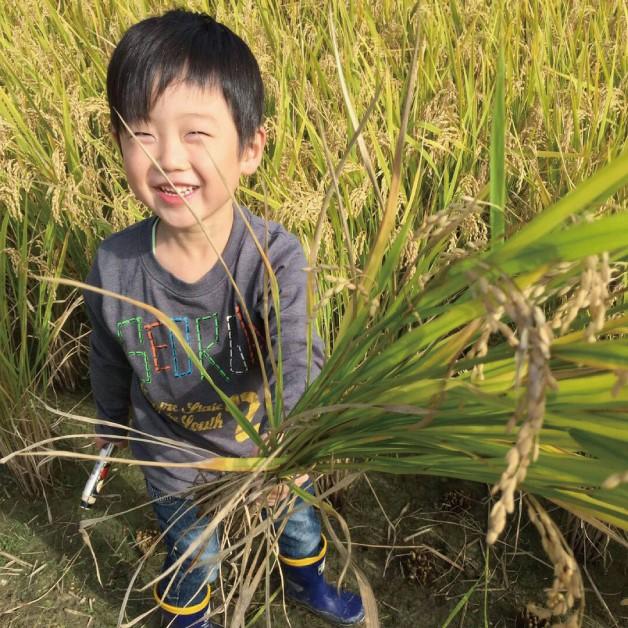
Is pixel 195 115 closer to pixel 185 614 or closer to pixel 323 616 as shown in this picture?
pixel 185 614

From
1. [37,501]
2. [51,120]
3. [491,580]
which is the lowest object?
[491,580]

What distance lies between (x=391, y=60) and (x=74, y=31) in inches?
45.4

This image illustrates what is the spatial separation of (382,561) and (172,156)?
1.20m

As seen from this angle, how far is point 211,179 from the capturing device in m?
1.09

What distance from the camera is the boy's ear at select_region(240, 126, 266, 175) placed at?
1.21 meters

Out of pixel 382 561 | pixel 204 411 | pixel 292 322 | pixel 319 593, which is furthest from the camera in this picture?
pixel 382 561

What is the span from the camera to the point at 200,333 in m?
1.25

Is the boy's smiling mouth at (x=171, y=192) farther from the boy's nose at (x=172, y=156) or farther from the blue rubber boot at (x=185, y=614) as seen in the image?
the blue rubber boot at (x=185, y=614)

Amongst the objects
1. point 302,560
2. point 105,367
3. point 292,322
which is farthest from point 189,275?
point 302,560

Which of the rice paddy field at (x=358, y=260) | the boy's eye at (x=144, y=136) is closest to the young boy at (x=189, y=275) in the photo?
the boy's eye at (x=144, y=136)

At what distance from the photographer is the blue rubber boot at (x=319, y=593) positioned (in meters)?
1.53

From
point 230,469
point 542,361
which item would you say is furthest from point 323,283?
point 542,361

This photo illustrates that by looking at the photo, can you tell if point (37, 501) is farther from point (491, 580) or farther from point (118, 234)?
point (491, 580)

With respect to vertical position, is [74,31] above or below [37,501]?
above
